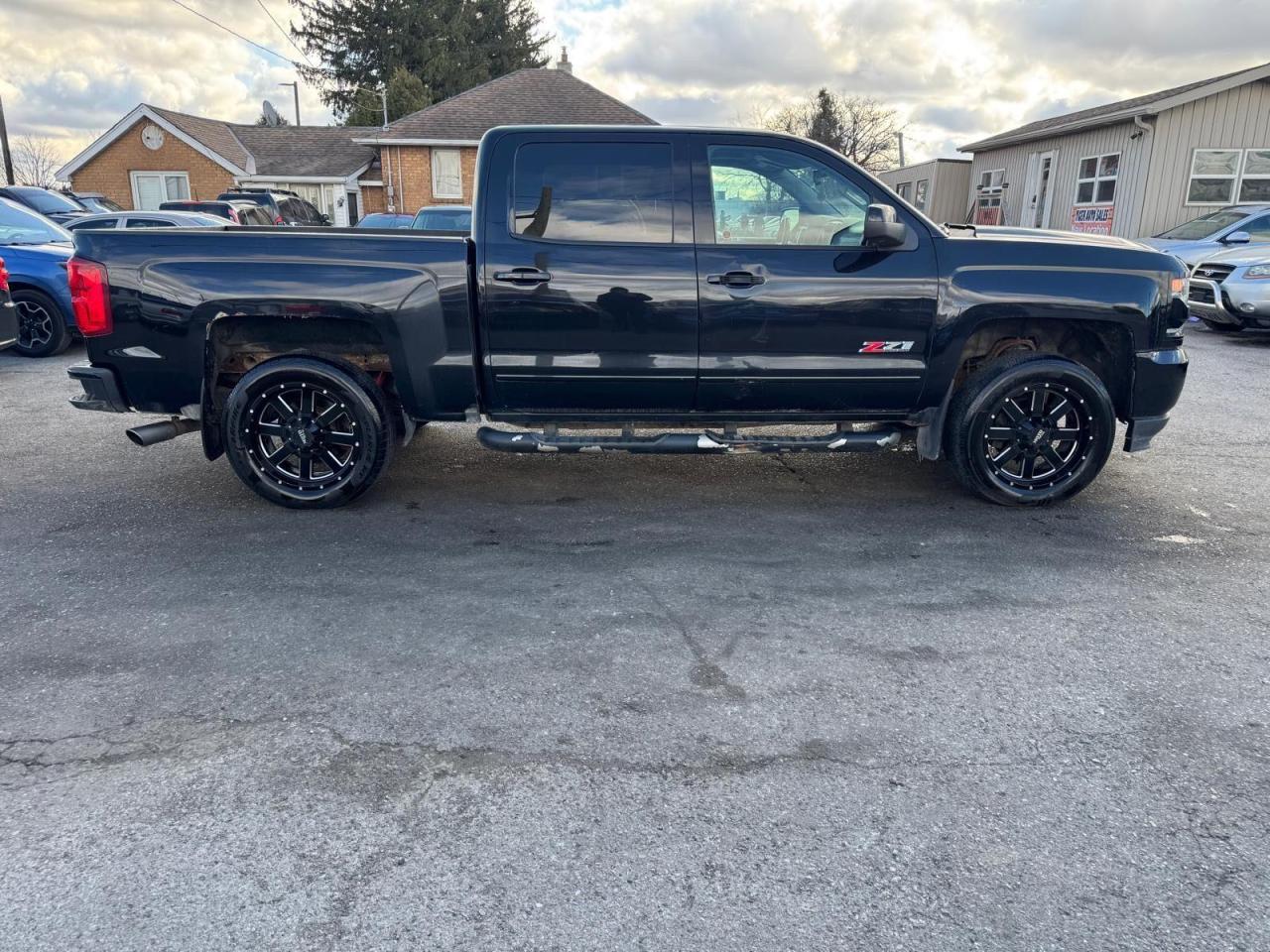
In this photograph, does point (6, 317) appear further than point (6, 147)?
No

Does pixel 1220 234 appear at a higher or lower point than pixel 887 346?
higher

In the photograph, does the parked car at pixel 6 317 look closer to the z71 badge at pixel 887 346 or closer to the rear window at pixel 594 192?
the rear window at pixel 594 192

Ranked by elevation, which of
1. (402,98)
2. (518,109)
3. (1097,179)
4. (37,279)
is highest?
(402,98)

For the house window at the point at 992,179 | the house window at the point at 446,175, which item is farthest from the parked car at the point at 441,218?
the house window at the point at 992,179

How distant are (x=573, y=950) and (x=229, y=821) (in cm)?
112

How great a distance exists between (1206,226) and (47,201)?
1966 centimetres

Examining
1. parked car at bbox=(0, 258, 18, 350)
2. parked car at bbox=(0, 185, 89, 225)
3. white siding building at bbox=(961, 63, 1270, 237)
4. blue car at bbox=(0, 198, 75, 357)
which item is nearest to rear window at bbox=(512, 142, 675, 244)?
parked car at bbox=(0, 258, 18, 350)

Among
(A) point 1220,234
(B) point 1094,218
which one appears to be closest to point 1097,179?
(B) point 1094,218

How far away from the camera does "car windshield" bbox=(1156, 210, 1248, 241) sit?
547 inches

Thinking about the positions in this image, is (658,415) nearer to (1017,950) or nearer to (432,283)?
(432,283)

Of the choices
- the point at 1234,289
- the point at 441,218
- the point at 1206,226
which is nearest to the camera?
the point at 1234,289

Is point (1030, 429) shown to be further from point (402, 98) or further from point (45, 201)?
point (402, 98)

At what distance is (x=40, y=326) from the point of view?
10.1m

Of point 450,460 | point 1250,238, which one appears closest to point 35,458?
point 450,460
